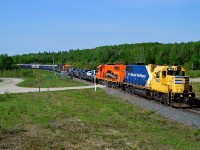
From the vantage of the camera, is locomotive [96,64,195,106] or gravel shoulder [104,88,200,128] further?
locomotive [96,64,195,106]

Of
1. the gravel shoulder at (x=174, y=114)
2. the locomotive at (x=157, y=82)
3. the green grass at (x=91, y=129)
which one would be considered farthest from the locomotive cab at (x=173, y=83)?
the green grass at (x=91, y=129)

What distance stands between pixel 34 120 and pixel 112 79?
92.4 feet

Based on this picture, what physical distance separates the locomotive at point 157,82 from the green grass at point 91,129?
4552 mm

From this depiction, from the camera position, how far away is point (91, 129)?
→ 17172mm

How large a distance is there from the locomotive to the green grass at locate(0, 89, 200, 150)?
14.9 ft

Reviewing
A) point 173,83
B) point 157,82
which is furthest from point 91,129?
point 157,82

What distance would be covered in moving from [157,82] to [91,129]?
14.8 m

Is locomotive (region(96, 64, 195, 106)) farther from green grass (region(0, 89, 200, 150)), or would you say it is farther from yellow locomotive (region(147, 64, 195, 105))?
green grass (region(0, 89, 200, 150))

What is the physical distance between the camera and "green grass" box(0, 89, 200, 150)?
13.9 meters

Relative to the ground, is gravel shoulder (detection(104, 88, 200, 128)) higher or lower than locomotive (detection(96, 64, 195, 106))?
lower

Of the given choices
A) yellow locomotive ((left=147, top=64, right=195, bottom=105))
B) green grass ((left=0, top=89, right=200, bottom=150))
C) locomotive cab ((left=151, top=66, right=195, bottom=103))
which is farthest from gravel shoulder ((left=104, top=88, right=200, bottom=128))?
locomotive cab ((left=151, top=66, right=195, bottom=103))

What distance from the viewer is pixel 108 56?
177500 mm

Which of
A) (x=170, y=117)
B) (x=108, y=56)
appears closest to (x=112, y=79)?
(x=170, y=117)

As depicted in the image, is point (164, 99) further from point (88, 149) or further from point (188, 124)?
point (88, 149)
